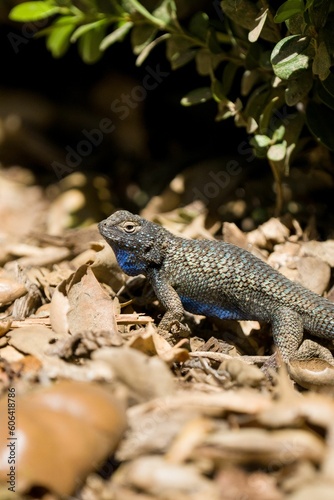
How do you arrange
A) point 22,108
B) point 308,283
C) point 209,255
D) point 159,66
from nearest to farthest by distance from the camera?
point 209,255
point 308,283
point 159,66
point 22,108

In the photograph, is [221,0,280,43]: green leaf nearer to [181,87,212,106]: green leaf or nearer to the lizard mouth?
[181,87,212,106]: green leaf

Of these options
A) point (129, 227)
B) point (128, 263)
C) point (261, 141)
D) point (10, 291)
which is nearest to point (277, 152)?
point (261, 141)

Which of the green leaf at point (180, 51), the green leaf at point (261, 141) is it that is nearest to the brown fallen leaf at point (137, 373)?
the green leaf at point (261, 141)

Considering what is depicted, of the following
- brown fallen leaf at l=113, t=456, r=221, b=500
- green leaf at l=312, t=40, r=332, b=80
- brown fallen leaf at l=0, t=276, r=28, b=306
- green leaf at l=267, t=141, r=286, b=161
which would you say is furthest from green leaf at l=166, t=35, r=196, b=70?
brown fallen leaf at l=113, t=456, r=221, b=500

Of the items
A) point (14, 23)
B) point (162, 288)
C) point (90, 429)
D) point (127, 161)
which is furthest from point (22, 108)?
point (90, 429)

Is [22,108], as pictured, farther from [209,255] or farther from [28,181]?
[209,255]

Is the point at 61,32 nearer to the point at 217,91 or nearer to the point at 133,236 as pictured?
the point at 217,91
